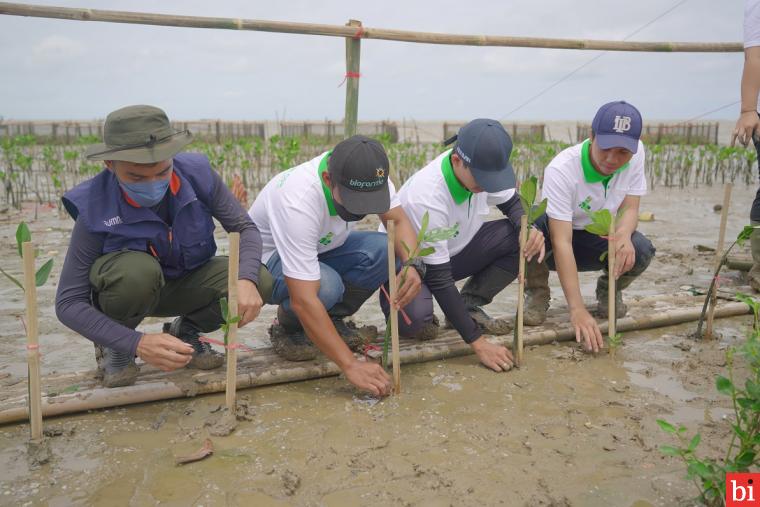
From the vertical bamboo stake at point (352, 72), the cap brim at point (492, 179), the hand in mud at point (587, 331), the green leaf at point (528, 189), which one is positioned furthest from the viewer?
the vertical bamboo stake at point (352, 72)

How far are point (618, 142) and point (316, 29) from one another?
222 centimetres

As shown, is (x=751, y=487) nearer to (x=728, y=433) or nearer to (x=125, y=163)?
(x=728, y=433)

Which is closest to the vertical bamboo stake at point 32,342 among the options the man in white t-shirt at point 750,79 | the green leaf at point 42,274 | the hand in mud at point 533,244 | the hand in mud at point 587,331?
the green leaf at point 42,274

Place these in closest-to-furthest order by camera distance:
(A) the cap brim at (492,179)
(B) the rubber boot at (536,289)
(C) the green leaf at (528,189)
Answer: (C) the green leaf at (528,189) → (A) the cap brim at (492,179) → (B) the rubber boot at (536,289)

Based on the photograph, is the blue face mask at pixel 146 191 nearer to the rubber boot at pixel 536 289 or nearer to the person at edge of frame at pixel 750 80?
the rubber boot at pixel 536 289

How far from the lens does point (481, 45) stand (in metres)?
4.76

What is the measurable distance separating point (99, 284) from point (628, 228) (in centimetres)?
261

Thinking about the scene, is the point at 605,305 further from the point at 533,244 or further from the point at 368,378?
the point at 368,378

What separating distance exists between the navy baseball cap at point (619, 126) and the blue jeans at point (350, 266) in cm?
119

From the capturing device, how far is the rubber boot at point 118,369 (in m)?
2.57

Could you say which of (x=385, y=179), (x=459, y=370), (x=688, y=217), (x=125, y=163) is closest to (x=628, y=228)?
(x=459, y=370)

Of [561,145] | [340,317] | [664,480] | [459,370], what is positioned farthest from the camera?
[561,145]

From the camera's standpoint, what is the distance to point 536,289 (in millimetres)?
3568

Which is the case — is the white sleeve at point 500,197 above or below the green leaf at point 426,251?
above
